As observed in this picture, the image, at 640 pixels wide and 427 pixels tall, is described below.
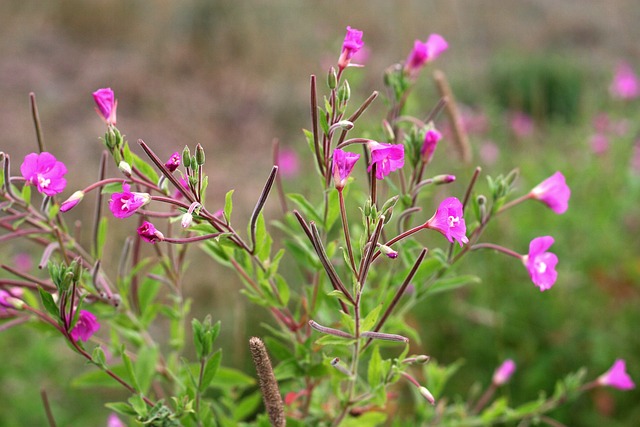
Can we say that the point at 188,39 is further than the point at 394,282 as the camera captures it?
Yes

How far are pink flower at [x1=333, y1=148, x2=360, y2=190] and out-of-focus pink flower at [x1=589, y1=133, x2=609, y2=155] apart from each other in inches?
96.3

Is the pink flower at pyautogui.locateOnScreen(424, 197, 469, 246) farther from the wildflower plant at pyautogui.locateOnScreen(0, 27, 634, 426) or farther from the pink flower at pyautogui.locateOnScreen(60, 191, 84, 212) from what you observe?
the pink flower at pyautogui.locateOnScreen(60, 191, 84, 212)

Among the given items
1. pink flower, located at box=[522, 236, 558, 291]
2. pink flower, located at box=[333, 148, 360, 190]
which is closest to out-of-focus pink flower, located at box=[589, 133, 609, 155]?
pink flower, located at box=[522, 236, 558, 291]

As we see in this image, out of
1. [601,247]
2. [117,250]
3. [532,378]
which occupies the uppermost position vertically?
[601,247]

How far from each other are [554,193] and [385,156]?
476 mm

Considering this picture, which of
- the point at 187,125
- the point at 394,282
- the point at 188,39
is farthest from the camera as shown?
the point at 188,39

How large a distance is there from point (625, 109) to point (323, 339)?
4.54m

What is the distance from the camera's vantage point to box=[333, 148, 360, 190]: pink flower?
36.6 inches

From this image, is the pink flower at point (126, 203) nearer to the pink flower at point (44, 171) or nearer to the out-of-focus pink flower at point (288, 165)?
the pink flower at point (44, 171)

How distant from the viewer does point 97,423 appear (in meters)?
2.67

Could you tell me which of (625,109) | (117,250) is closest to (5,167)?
(117,250)

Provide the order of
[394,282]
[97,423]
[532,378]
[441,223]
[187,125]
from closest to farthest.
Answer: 1. [441,223]
2. [394,282]
3. [532,378]
4. [97,423]
5. [187,125]

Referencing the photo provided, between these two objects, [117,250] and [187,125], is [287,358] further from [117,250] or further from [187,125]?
[187,125]

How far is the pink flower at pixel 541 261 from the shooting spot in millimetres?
1097
